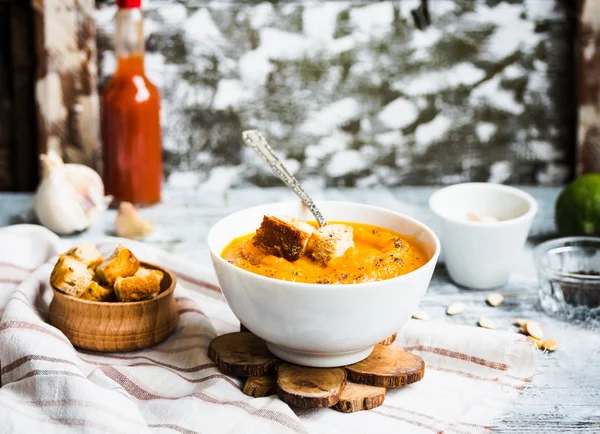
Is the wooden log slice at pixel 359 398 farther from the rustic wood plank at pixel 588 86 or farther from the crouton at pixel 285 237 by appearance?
the rustic wood plank at pixel 588 86

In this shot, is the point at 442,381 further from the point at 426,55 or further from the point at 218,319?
the point at 426,55

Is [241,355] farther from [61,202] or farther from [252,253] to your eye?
[61,202]

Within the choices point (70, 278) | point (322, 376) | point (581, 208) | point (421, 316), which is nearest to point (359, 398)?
point (322, 376)

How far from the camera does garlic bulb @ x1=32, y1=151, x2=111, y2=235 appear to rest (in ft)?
5.83

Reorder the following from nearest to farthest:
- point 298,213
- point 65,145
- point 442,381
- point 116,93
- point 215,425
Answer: point 215,425, point 442,381, point 298,213, point 116,93, point 65,145

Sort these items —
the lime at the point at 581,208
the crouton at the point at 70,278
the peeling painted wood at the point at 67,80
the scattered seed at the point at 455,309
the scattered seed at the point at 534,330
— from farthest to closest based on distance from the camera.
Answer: the peeling painted wood at the point at 67,80 → the lime at the point at 581,208 → the scattered seed at the point at 455,309 → the scattered seed at the point at 534,330 → the crouton at the point at 70,278

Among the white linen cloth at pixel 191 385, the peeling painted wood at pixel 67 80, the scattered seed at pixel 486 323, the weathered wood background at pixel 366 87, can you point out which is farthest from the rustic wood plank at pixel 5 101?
the scattered seed at pixel 486 323

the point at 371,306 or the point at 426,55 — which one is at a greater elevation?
the point at 426,55

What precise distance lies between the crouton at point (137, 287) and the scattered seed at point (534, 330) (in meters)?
0.65

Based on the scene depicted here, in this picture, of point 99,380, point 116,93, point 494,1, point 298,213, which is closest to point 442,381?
point 298,213

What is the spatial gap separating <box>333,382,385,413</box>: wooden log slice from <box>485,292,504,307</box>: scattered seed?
1.47ft

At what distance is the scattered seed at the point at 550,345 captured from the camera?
4.22 feet

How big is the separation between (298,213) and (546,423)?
522mm

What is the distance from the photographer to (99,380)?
3.68 feet
